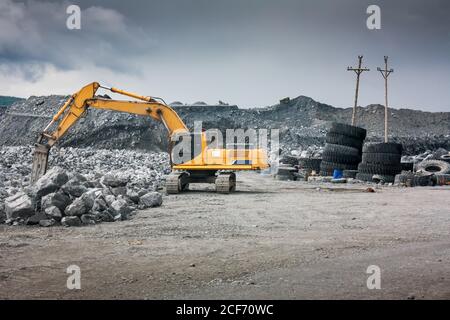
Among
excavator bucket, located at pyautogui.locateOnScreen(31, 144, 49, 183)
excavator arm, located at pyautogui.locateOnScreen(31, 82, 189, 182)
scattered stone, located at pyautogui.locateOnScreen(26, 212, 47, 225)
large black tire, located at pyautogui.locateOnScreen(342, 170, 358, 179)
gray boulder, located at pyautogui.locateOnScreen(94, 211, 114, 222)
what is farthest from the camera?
large black tire, located at pyautogui.locateOnScreen(342, 170, 358, 179)

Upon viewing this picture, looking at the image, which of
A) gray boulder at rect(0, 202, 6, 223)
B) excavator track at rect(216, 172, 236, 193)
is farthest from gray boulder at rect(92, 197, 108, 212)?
excavator track at rect(216, 172, 236, 193)

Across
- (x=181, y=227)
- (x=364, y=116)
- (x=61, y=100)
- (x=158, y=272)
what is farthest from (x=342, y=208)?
(x=364, y=116)

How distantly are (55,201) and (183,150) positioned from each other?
6.30m

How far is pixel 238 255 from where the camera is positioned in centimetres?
588

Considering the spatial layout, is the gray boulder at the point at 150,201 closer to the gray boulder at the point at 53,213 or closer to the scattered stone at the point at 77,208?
the scattered stone at the point at 77,208

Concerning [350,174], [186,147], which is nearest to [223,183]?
[186,147]

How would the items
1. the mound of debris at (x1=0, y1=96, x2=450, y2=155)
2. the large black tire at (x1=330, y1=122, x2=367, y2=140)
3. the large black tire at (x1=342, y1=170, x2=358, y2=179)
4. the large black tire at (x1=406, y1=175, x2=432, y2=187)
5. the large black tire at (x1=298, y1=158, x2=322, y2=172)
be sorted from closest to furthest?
1. the large black tire at (x1=406, y1=175, x2=432, y2=187)
2. the large black tire at (x1=342, y1=170, x2=358, y2=179)
3. the large black tire at (x1=330, y1=122, x2=367, y2=140)
4. the large black tire at (x1=298, y1=158, x2=322, y2=172)
5. the mound of debris at (x1=0, y1=96, x2=450, y2=155)

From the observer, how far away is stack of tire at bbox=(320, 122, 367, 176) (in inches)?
807

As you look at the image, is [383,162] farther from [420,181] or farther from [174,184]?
[174,184]

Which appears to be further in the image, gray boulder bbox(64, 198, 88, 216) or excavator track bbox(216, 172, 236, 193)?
excavator track bbox(216, 172, 236, 193)

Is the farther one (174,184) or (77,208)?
(174,184)

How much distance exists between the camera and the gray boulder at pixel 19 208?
8195 millimetres

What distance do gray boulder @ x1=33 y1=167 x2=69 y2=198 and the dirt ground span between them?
0.96 meters

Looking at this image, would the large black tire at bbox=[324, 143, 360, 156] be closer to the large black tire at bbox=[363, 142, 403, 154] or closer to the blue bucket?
the blue bucket
